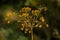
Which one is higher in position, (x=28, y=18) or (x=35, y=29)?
(x=28, y=18)

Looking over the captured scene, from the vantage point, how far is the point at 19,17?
4129 millimetres

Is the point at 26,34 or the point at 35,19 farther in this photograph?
the point at 26,34

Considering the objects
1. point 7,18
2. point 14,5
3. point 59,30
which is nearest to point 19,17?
point 7,18

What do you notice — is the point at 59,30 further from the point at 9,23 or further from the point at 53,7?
the point at 9,23

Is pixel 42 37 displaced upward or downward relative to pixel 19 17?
downward

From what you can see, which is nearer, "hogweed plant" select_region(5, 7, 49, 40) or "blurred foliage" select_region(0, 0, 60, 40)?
"hogweed plant" select_region(5, 7, 49, 40)

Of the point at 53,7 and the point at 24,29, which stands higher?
the point at 53,7

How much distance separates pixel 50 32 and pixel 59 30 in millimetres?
150

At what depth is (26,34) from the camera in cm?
439

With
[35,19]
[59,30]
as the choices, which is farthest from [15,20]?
[59,30]

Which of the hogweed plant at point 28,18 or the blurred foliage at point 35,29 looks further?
the blurred foliage at point 35,29

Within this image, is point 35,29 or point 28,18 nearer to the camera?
point 28,18

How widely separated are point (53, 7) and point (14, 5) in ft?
2.03

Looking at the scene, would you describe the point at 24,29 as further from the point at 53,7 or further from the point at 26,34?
the point at 53,7
